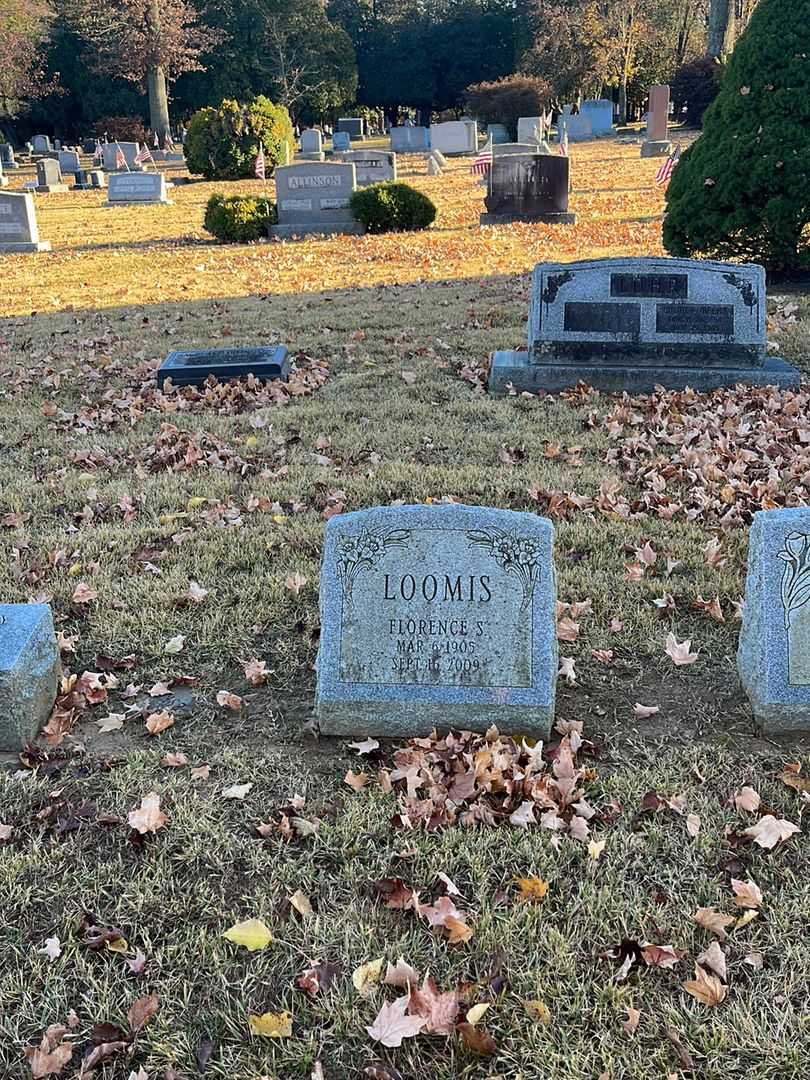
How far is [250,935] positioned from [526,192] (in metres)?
17.2

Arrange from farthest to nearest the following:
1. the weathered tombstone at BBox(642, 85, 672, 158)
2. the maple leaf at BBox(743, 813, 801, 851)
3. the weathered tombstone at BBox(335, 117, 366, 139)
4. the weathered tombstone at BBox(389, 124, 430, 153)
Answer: the weathered tombstone at BBox(335, 117, 366, 139) → the weathered tombstone at BBox(389, 124, 430, 153) → the weathered tombstone at BBox(642, 85, 672, 158) → the maple leaf at BBox(743, 813, 801, 851)

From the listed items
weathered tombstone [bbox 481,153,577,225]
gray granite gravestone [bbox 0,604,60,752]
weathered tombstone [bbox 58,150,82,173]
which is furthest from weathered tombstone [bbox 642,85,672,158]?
gray granite gravestone [bbox 0,604,60,752]

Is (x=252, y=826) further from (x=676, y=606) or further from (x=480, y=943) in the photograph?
(x=676, y=606)

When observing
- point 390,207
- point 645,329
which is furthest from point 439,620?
point 390,207

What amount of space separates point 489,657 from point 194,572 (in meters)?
2.05

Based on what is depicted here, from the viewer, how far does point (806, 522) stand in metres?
3.27

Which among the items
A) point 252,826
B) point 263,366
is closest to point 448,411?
point 263,366

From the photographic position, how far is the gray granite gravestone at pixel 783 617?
129 inches

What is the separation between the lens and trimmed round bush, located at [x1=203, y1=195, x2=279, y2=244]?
57.2ft

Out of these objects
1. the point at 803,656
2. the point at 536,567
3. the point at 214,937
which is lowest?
the point at 214,937

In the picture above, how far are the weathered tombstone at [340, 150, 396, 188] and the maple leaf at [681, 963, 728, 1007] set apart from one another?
86.3 ft

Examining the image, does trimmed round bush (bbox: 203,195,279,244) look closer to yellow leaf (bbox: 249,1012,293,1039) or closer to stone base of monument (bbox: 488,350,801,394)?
stone base of monument (bbox: 488,350,801,394)

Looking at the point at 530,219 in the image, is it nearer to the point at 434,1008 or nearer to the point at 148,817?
the point at 148,817

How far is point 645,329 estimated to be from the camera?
25.3 feet
